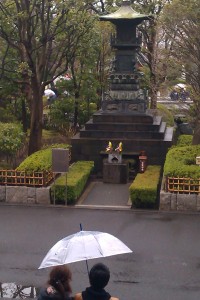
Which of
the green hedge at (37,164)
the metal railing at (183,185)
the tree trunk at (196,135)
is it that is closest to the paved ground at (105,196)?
the metal railing at (183,185)

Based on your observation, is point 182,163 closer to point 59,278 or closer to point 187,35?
point 187,35

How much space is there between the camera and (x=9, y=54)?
23.9m

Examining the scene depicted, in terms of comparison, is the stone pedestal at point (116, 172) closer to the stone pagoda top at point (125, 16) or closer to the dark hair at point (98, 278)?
the stone pagoda top at point (125, 16)

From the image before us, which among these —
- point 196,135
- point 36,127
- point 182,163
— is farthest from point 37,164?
point 196,135

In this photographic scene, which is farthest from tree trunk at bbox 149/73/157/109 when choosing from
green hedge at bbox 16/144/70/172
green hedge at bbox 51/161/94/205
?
green hedge at bbox 16/144/70/172

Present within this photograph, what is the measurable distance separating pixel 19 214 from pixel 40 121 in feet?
23.6

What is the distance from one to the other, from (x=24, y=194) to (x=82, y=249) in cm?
890

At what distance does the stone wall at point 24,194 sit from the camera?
50.9 feet

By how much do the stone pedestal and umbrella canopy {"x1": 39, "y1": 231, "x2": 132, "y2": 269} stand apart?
1095 centimetres

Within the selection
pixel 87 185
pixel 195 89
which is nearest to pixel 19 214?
pixel 87 185

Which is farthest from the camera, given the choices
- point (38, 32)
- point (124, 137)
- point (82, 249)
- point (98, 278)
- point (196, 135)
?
point (38, 32)

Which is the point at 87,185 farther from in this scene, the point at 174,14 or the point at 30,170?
the point at 174,14

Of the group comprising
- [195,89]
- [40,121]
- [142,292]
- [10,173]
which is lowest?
[142,292]

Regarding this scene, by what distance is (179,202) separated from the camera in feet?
48.5
